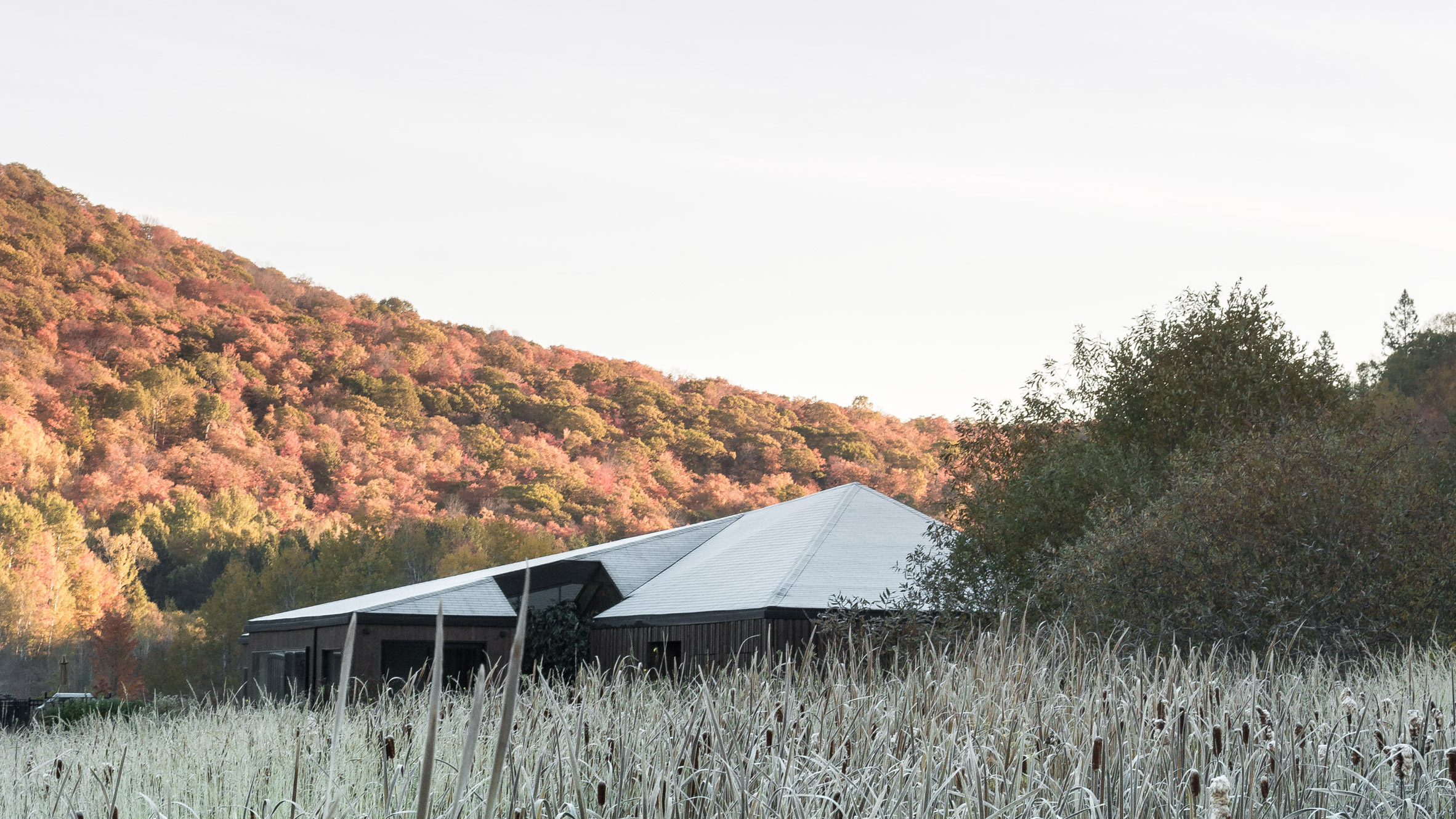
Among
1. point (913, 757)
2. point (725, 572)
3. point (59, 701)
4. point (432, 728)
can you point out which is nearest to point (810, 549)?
point (725, 572)

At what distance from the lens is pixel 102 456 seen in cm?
3522

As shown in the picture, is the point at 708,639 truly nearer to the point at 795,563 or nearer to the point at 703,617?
the point at 703,617

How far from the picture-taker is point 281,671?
1983 centimetres

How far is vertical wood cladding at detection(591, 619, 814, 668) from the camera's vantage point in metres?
14.0

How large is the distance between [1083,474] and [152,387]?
3402 centimetres

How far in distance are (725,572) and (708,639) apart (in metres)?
1.65

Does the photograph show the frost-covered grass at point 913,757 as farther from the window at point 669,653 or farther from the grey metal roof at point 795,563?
the window at point 669,653

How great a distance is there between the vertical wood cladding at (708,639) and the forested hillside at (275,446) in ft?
42.1

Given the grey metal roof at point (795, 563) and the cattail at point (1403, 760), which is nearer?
the cattail at point (1403, 760)

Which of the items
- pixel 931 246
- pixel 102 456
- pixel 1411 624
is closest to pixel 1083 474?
pixel 1411 624

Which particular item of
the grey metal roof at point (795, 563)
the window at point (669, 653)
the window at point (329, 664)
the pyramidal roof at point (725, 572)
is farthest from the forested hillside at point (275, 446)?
the window at point (669, 653)

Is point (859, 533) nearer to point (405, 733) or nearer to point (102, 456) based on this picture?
point (405, 733)

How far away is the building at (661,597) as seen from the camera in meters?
14.8

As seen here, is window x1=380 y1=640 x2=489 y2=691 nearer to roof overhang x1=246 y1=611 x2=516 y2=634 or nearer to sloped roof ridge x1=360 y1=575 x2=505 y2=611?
roof overhang x1=246 y1=611 x2=516 y2=634
